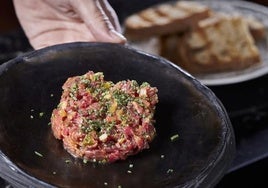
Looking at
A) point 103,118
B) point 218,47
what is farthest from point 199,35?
point 103,118

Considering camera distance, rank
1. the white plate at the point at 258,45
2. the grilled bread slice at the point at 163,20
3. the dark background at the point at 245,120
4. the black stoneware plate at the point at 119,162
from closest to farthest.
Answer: the black stoneware plate at the point at 119,162 < the dark background at the point at 245,120 < the white plate at the point at 258,45 < the grilled bread slice at the point at 163,20

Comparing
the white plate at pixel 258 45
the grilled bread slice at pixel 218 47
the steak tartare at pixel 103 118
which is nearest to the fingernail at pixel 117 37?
the steak tartare at pixel 103 118

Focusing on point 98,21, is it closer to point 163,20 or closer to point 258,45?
point 163,20

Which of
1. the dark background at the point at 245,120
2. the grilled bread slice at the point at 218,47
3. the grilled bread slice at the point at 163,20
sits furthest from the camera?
the grilled bread slice at the point at 163,20

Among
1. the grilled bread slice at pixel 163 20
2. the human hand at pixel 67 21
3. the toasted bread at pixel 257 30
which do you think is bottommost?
the toasted bread at pixel 257 30

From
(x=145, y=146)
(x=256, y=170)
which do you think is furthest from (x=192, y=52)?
(x=145, y=146)

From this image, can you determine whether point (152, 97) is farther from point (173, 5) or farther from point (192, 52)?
point (173, 5)

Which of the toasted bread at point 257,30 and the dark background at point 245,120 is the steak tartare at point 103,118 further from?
the toasted bread at point 257,30

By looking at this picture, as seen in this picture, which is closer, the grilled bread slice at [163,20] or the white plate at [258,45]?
the white plate at [258,45]
